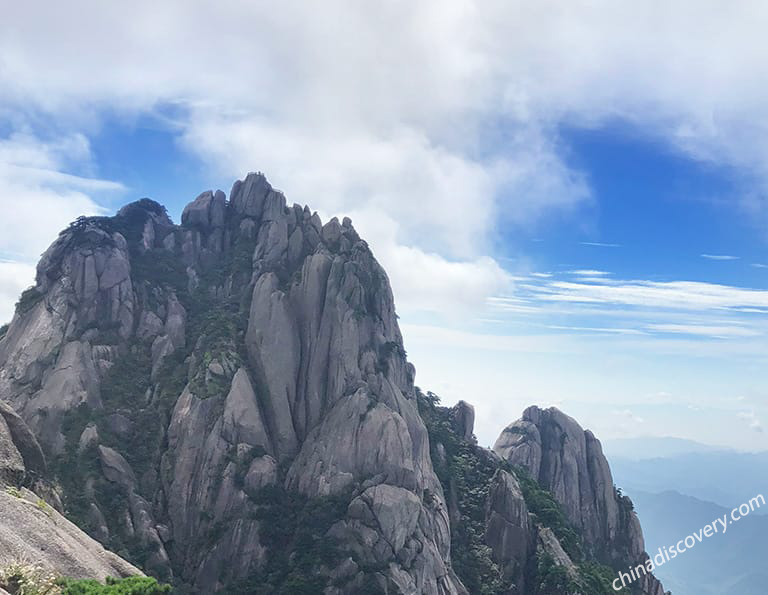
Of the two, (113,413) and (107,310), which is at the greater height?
(107,310)

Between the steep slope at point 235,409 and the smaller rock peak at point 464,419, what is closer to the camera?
the steep slope at point 235,409

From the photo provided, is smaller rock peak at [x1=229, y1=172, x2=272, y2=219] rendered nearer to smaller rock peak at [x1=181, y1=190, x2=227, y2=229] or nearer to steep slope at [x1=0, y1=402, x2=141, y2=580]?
smaller rock peak at [x1=181, y1=190, x2=227, y2=229]

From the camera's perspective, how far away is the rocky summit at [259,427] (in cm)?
6744

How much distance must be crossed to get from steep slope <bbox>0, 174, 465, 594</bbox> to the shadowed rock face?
41.6 meters

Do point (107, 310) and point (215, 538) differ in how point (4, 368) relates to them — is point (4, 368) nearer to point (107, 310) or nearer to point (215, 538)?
point (107, 310)

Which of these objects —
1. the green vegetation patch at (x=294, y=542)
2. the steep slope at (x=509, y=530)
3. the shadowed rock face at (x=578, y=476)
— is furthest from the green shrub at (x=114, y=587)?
the shadowed rock face at (x=578, y=476)

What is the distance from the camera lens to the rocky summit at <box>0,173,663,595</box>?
67.4m

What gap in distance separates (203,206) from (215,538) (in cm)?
6099

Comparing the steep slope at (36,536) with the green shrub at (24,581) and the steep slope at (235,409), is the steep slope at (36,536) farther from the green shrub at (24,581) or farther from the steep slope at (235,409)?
the steep slope at (235,409)

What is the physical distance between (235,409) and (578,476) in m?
74.6

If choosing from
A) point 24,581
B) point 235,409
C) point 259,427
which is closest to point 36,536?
point 24,581

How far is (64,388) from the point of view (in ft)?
243

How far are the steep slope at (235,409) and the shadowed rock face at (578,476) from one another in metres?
41.6

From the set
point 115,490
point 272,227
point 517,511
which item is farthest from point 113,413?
point 517,511
